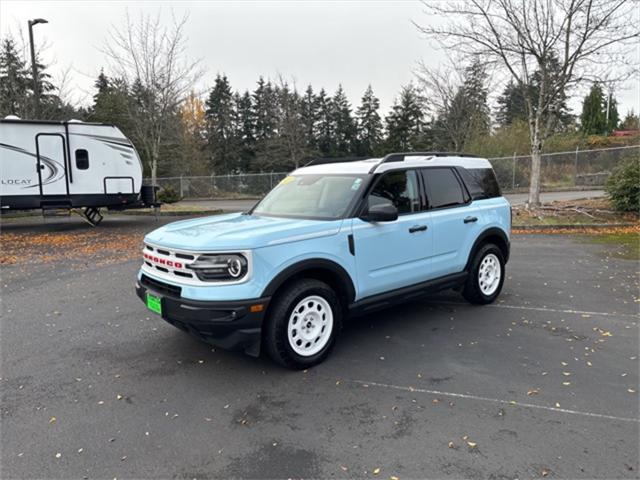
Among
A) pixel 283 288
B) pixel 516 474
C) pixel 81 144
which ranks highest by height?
pixel 81 144

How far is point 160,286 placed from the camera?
4105 mm

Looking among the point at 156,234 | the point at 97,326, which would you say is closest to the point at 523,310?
the point at 156,234

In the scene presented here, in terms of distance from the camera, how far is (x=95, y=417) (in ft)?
10.9

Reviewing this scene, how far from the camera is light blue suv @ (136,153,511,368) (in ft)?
12.1

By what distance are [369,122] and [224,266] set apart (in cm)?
4786

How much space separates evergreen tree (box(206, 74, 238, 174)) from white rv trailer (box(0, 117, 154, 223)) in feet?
103

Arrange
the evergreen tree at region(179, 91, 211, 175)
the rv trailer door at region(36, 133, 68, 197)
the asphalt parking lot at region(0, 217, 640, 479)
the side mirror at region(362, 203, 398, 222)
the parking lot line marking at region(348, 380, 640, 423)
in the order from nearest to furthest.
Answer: the asphalt parking lot at region(0, 217, 640, 479), the parking lot line marking at region(348, 380, 640, 423), the side mirror at region(362, 203, 398, 222), the rv trailer door at region(36, 133, 68, 197), the evergreen tree at region(179, 91, 211, 175)

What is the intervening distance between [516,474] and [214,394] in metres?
2.24

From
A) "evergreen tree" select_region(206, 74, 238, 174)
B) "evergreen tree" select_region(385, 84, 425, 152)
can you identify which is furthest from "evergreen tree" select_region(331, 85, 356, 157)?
"evergreen tree" select_region(206, 74, 238, 174)

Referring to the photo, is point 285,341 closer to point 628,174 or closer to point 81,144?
point 81,144

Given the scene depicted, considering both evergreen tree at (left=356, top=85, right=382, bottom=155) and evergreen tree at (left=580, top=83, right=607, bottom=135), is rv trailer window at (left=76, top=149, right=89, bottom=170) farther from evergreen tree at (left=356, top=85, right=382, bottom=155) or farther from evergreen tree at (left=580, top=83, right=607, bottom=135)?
evergreen tree at (left=580, top=83, right=607, bottom=135)

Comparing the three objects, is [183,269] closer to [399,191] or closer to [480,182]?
[399,191]

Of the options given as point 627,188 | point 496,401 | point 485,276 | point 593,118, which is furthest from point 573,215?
point 593,118

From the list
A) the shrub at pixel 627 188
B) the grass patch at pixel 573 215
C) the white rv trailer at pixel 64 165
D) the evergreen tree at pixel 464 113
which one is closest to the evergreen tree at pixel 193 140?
the evergreen tree at pixel 464 113
